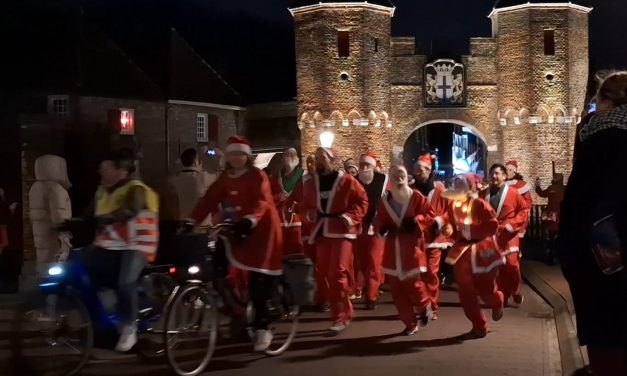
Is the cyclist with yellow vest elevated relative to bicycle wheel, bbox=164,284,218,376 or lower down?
elevated

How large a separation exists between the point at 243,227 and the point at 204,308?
798 mm

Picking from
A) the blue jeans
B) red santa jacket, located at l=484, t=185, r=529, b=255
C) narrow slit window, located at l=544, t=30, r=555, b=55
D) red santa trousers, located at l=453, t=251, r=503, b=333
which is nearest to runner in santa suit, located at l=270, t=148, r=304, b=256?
red santa jacket, located at l=484, t=185, r=529, b=255

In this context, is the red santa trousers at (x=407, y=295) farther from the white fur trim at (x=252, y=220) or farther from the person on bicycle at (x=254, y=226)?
the white fur trim at (x=252, y=220)

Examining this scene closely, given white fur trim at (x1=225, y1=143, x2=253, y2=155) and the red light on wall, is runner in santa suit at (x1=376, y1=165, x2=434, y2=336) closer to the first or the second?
white fur trim at (x1=225, y1=143, x2=253, y2=155)

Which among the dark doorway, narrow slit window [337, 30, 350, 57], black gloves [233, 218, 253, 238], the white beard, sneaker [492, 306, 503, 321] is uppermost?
narrow slit window [337, 30, 350, 57]

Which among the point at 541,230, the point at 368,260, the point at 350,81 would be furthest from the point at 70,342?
the point at 350,81

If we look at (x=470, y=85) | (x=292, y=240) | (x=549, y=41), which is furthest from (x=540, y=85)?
(x=292, y=240)

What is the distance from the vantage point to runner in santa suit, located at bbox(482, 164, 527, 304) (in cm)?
1136

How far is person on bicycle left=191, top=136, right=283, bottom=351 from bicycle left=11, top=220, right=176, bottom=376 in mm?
1233

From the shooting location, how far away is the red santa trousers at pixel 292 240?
514 inches

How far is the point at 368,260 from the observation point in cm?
1197

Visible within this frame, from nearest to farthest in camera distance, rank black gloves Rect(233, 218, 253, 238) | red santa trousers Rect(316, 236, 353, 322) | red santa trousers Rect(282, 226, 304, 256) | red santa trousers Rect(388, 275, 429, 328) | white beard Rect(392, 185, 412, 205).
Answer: black gloves Rect(233, 218, 253, 238) → red santa trousers Rect(388, 275, 429, 328) → red santa trousers Rect(316, 236, 353, 322) → white beard Rect(392, 185, 412, 205) → red santa trousers Rect(282, 226, 304, 256)

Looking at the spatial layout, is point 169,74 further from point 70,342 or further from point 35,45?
point 70,342

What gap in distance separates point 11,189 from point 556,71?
27202 millimetres
